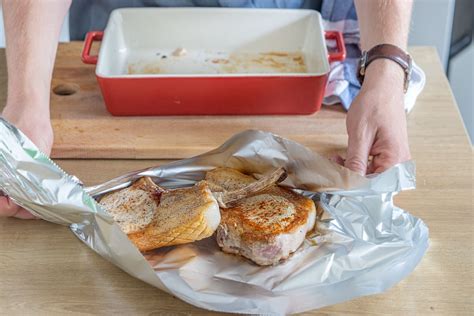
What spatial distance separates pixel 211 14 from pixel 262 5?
0.13 m

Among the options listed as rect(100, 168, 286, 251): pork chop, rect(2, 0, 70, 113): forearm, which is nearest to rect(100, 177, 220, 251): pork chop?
rect(100, 168, 286, 251): pork chop

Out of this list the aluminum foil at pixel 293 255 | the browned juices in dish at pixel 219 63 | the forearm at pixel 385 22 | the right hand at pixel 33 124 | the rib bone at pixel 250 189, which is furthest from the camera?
the browned juices in dish at pixel 219 63

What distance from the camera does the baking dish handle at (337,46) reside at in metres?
1.33

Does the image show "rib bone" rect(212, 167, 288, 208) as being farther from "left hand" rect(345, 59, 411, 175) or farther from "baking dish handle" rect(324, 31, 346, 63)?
"baking dish handle" rect(324, 31, 346, 63)

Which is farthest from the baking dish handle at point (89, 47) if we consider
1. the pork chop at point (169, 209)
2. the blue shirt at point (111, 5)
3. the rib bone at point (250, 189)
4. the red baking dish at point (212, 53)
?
the rib bone at point (250, 189)

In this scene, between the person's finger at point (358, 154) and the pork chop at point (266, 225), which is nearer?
the pork chop at point (266, 225)

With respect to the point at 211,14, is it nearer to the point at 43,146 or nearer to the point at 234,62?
the point at 234,62

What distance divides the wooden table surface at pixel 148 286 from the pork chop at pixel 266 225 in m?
0.10

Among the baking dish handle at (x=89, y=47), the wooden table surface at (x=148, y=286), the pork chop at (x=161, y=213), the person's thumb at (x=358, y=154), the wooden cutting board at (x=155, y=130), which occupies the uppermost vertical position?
the baking dish handle at (x=89, y=47)

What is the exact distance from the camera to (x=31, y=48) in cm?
127

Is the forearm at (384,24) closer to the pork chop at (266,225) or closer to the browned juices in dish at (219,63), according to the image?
the browned juices in dish at (219,63)

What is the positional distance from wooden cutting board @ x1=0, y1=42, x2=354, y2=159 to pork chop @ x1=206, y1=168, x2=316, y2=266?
23cm

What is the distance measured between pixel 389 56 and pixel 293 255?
1.45 feet

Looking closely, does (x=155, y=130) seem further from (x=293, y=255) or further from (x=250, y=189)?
(x=293, y=255)
